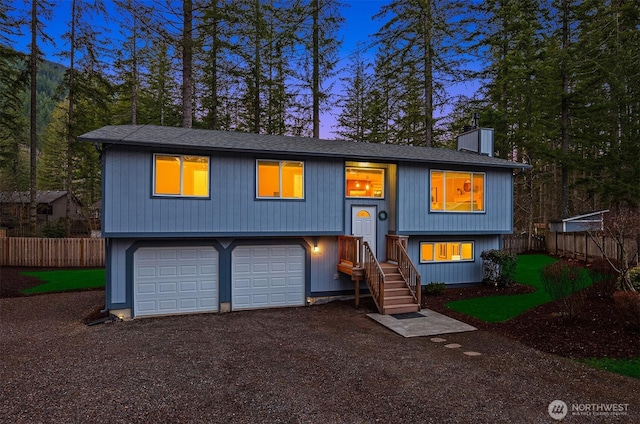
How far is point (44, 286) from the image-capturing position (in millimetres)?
12992

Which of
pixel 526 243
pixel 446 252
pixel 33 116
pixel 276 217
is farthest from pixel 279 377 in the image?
pixel 33 116

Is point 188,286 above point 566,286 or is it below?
below

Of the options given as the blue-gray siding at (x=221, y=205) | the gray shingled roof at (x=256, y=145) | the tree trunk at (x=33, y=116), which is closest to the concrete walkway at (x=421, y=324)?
the blue-gray siding at (x=221, y=205)

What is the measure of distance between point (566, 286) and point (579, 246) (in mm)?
11258

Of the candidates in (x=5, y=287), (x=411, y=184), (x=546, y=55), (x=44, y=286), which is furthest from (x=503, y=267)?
(x=5, y=287)

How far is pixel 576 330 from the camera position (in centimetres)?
718

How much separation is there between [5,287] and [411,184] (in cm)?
1484

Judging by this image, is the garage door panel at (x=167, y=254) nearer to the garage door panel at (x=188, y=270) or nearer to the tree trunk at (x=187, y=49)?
the garage door panel at (x=188, y=270)

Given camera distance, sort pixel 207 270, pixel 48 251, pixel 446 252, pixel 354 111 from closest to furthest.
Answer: pixel 207 270 → pixel 446 252 → pixel 48 251 → pixel 354 111

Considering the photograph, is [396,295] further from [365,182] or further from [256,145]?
[256,145]

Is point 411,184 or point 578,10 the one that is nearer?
point 411,184

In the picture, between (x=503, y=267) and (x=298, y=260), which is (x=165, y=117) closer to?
(x=298, y=260)

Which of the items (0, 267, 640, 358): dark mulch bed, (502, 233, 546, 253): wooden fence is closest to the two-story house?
(0, 267, 640, 358): dark mulch bed

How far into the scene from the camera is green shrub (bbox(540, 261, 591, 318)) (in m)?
7.76
